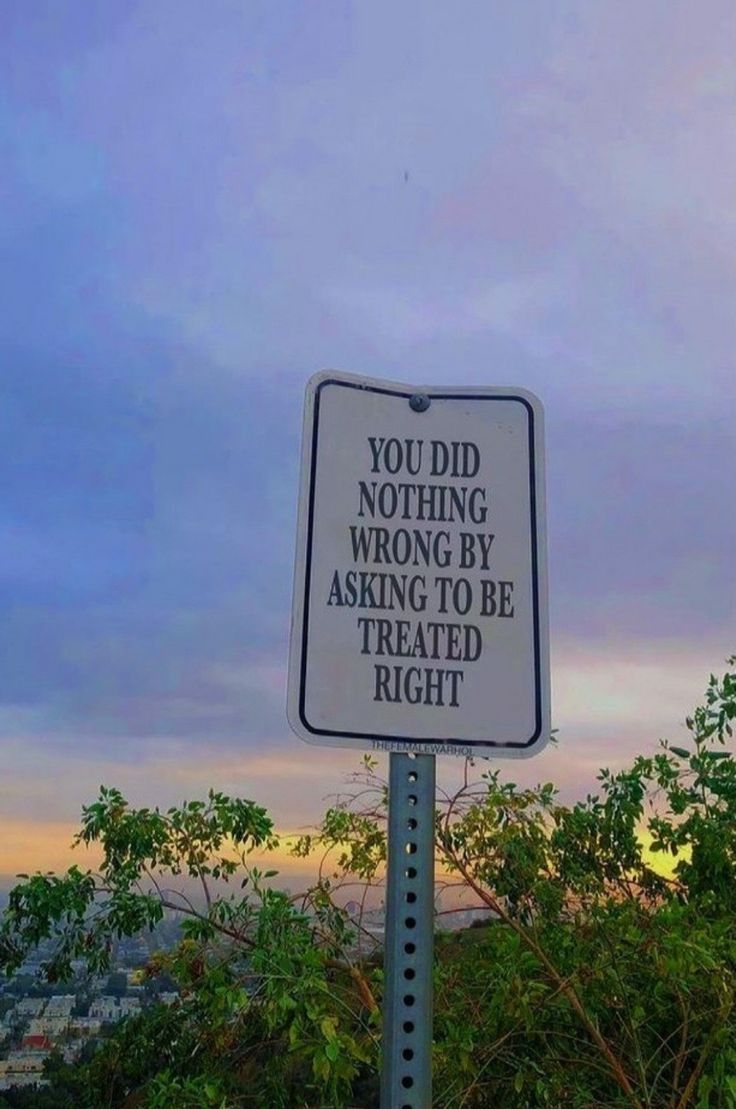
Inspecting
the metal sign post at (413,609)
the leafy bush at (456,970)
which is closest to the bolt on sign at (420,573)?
the metal sign post at (413,609)

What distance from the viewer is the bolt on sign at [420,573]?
1.38 m

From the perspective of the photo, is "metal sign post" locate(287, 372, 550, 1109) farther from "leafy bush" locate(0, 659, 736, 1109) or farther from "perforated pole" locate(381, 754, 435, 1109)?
"leafy bush" locate(0, 659, 736, 1109)

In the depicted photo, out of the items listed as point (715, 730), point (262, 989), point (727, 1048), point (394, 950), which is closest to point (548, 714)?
point (394, 950)

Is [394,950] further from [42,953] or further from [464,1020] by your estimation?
[42,953]

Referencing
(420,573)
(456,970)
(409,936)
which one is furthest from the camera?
(456,970)

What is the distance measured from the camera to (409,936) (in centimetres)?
133

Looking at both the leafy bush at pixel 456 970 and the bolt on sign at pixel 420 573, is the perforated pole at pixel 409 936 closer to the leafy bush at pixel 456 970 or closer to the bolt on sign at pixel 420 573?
the bolt on sign at pixel 420 573

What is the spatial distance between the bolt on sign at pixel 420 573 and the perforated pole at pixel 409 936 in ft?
0.19

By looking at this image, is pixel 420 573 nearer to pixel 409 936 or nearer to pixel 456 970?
pixel 409 936

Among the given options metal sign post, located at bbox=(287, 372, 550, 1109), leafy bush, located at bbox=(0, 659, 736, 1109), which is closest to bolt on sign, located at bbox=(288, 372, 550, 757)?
metal sign post, located at bbox=(287, 372, 550, 1109)

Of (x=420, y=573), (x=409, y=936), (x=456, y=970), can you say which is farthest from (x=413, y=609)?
(x=456, y=970)

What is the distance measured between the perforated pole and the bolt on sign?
0.19 feet

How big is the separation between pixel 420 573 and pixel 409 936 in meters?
0.46

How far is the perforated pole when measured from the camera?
1.29 meters
